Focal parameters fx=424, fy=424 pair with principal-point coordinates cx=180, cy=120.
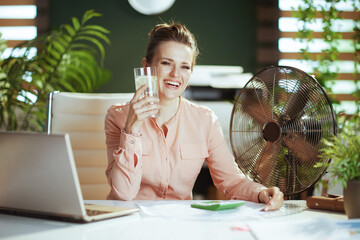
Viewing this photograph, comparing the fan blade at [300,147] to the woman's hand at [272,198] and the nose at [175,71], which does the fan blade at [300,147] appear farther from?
the nose at [175,71]

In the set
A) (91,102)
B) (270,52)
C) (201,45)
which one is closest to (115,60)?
(201,45)

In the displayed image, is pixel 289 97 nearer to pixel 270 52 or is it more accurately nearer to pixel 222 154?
pixel 222 154

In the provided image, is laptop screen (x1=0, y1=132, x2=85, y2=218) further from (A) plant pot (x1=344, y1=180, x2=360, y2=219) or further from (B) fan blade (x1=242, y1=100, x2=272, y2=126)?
(B) fan blade (x1=242, y1=100, x2=272, y2=126)

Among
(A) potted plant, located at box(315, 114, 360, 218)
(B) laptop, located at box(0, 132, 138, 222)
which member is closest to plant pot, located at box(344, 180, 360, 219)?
(A) potted plant, located at box(315, 114, 360, 218)

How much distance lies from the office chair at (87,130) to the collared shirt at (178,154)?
229 millimetres

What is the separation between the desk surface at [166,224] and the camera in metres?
0.87

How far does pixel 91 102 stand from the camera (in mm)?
1921

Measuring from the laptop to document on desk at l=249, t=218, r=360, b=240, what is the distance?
0.37 meters

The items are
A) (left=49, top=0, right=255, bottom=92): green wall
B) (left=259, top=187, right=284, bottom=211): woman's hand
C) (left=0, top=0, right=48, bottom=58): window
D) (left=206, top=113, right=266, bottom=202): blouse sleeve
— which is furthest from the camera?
(left=49, top=0, right=255, bottom=92): green wall

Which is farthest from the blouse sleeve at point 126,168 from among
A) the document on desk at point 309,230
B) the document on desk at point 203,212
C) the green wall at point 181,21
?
the green wall at point 181,21

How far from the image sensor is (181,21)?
181 inches

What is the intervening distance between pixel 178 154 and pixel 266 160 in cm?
37

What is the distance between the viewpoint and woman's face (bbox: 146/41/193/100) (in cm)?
168

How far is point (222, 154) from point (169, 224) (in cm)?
76
